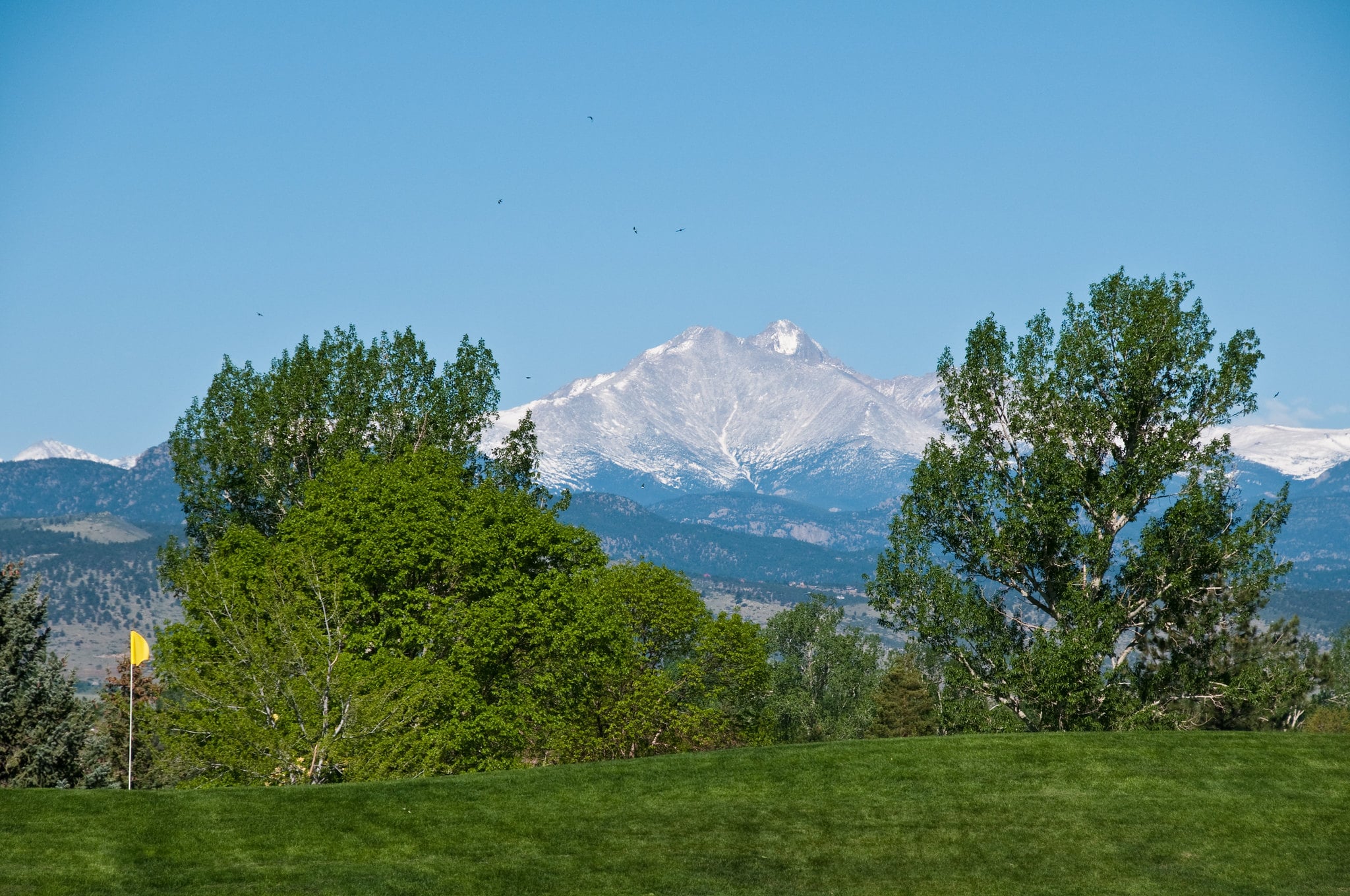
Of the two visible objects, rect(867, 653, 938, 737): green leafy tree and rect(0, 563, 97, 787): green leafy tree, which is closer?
rect(0, 563, 97, 787): green leafy tree

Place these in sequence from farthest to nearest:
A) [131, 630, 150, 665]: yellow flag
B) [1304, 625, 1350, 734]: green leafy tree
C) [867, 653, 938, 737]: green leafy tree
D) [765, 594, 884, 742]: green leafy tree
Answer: [867, 653, 938, 737]: green leafy tree → [765, 594, 884, 742]: green leafy tree → [1304, 625, 1350, 734]: green leafy tree → [131, 630, 150, 665]: yellow flag

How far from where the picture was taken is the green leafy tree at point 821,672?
117438mm

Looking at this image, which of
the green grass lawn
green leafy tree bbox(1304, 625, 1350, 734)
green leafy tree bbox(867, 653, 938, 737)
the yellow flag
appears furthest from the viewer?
green leafy tree bbox(867, 653, 938, 737)

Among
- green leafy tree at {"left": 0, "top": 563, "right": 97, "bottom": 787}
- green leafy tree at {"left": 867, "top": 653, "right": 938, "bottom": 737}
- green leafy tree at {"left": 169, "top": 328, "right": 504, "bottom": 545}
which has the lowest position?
green leafy tree at {"left": 867, "top": 653, "right": 938, "bottom": 737}

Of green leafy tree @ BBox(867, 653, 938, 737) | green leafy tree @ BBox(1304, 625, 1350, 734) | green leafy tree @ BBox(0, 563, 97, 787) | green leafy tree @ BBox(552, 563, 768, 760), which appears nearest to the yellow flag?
green leafy tree @ BBox(0, 563, 97, 787)

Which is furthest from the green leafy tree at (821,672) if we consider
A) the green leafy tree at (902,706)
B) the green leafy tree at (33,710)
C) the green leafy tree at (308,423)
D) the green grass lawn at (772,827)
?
the green grass lawn at (772,827)

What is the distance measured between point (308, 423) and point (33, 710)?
2017 centimetres

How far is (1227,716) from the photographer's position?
68750 millimetres

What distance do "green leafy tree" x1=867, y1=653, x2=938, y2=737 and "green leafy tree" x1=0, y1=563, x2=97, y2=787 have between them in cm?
7928

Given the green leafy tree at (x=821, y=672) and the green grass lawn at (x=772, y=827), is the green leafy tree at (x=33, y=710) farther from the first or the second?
the green leafy tree at (x=821, y=672)

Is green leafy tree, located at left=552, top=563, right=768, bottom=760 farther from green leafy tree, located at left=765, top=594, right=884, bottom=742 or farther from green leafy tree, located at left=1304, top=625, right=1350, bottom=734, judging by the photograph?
green leafy tree, located at left=765, top=594, right=884, bottom=742

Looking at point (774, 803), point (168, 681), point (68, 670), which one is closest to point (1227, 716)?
point (774, 803)

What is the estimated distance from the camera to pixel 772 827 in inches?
1142

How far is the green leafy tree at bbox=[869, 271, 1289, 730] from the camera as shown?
1875 inches
